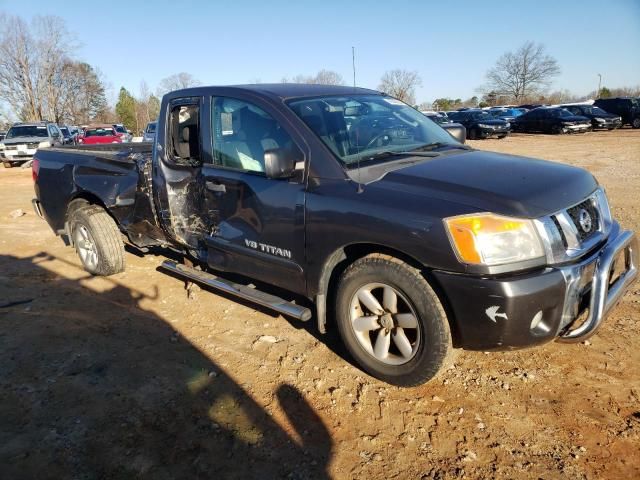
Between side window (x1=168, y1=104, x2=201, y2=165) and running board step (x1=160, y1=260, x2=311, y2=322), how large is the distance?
3.06 ft

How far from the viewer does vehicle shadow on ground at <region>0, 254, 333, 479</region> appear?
238cm

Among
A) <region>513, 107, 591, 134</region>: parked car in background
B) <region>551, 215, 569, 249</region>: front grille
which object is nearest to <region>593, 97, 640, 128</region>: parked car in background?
<region>513, 107, 591, 134</region>: parked car in background

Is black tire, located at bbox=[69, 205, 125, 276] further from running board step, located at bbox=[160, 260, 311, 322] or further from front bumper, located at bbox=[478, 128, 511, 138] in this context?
front bumper, located at bbox=[478, 128, 511, 138]

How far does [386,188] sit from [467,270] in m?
0.67

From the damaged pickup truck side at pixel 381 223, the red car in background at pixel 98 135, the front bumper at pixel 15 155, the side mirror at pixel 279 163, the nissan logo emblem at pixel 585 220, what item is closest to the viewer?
the damaged pickup truck side at pixel 381 223

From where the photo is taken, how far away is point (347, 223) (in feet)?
9.32

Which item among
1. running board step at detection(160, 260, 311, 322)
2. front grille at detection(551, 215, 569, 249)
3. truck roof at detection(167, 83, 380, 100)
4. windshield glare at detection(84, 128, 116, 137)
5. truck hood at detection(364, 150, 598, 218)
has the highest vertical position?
windshield glare at detection(84, 128, 116, 137)

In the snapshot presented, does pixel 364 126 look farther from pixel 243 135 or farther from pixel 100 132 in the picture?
pixel 100 132

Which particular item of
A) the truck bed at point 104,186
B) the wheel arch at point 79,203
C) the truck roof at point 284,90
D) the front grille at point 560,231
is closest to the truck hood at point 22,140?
the truck bed at point 104,186

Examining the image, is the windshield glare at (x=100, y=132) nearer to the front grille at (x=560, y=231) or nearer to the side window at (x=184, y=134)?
the side window at (x=184, y=134)

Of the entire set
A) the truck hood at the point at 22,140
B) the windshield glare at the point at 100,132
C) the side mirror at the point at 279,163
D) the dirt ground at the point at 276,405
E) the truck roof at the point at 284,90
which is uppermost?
the windshield glare at the point at 100,132

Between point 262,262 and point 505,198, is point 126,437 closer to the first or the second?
point 262,262

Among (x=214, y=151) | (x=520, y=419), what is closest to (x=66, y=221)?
(x=214, y=151)

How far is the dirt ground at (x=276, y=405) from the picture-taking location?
2.37 metres
